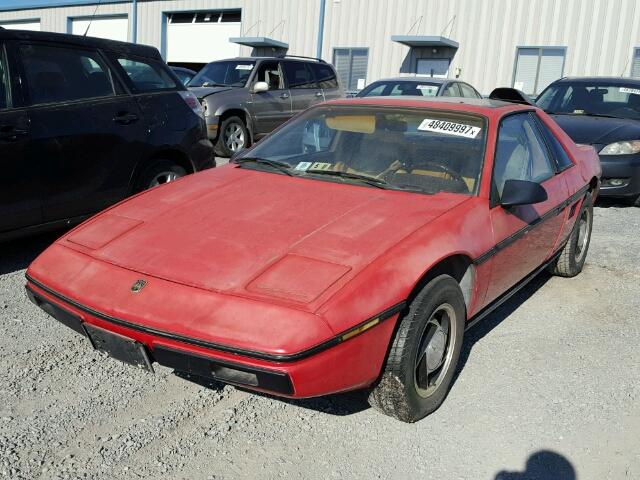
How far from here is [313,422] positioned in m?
2.86

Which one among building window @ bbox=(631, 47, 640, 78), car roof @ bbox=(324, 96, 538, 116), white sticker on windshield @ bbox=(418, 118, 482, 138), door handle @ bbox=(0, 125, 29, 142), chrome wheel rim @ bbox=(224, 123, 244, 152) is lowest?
chrome wheel rim @ bbox=(224, 123, 244, 152)

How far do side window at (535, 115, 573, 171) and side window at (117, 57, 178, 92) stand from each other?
3.21 metres

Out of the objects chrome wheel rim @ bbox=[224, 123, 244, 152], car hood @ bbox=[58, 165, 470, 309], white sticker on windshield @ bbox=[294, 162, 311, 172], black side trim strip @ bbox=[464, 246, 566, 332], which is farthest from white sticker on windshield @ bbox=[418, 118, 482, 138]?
chrome wheel rim @ bbox=[224, 123, 244, 152]

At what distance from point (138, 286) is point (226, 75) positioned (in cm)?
936

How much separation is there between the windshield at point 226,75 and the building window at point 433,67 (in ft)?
36.2

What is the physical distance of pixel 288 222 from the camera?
9.61 ft

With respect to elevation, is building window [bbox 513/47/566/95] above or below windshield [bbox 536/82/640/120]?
above

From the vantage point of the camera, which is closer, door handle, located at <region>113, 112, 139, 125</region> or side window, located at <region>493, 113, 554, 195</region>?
side window, located at <region>493, 113, 554, 195</region>

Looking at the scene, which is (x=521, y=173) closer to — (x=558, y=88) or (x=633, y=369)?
(x=633, y=369)

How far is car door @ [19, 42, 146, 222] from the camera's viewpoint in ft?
15.1

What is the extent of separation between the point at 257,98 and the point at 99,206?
635cm

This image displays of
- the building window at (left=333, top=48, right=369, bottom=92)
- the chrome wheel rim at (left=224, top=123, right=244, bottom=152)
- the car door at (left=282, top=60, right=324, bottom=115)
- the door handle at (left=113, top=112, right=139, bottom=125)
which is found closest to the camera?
the door handle at (left=113, top=112, right=139, bottom=125)

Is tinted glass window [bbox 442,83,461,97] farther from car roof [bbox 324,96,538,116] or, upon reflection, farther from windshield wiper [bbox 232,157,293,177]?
windshield wiper [bbox 232,157,293,177]

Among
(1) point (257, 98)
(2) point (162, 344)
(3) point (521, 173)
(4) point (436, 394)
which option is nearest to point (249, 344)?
Answer: (2) point (162, 344)
